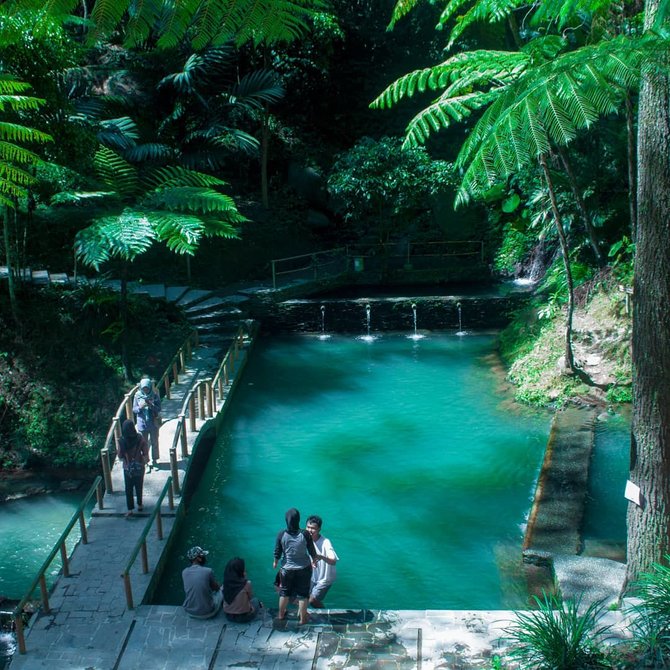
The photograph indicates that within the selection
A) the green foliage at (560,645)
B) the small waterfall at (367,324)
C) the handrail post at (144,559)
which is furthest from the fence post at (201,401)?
the green foliage at (560,645)

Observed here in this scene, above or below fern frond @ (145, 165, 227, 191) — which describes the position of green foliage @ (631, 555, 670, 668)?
below

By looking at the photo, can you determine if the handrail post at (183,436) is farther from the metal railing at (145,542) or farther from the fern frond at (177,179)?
the fern frond at (177,179)

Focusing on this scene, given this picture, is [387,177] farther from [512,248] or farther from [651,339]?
[651,339]

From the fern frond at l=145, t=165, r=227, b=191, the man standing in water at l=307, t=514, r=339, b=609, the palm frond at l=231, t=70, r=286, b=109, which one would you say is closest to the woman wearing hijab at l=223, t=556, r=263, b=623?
the man standing in water at l=307, t=514, r=339, b=609

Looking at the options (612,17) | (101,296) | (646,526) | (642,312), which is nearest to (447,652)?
(646,526)

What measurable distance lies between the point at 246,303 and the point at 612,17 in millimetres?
10264

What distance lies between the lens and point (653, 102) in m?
6.98

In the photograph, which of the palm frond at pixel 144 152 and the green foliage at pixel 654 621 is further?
the palm frond at pixel 144 152

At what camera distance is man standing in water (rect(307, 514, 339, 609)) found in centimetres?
789

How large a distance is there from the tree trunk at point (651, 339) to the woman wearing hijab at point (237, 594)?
149 inches

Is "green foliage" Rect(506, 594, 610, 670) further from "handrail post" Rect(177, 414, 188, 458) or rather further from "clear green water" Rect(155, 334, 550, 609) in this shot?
"handrail post" Rect(177, 414, 188, 458)

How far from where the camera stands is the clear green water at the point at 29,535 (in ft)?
35.1

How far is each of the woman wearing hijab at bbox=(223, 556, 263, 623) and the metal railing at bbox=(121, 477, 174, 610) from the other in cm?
106

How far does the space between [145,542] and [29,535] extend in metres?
3.61
